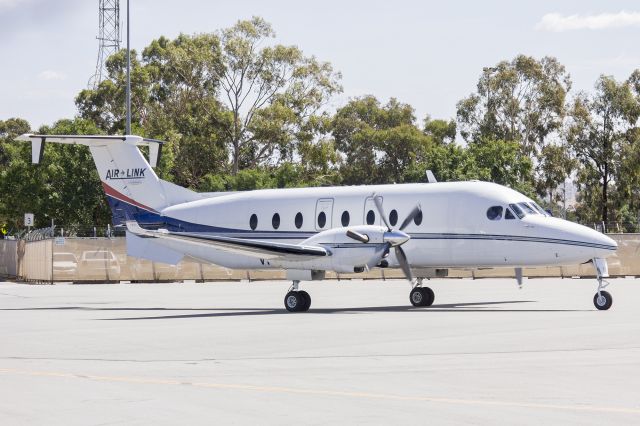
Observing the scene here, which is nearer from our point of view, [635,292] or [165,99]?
[635,292]

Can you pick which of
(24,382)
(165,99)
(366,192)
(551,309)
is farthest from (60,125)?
(24,382)

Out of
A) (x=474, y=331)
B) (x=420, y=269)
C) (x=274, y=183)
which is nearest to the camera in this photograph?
(x=474, y=331)

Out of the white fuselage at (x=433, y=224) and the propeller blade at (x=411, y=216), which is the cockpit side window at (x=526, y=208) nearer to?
the white fuselage at (x=433, y=224)

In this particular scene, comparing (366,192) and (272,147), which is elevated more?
(272,147)

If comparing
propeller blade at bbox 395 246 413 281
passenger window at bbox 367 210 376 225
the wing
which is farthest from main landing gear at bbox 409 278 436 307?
the wing

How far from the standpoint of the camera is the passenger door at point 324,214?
30.0 m

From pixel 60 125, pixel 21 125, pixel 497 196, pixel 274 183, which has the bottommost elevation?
pixel 497 196

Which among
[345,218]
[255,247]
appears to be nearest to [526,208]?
[345,218]

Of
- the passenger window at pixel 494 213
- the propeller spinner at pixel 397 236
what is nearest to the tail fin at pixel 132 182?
the propeller spinner at pixel 397 236

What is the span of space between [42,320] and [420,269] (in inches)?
423

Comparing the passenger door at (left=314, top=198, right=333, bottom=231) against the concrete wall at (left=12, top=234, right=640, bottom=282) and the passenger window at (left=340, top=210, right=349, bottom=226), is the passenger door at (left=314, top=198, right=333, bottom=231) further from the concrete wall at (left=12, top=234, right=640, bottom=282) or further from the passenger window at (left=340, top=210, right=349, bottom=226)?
the concrete wall at (left=12, top=234, right=640, bottom=282)

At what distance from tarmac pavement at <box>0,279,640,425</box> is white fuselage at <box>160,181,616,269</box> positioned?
152 cm

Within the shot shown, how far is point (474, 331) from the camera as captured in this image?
1948 cm

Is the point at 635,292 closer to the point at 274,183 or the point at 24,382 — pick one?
the point at 24,382
